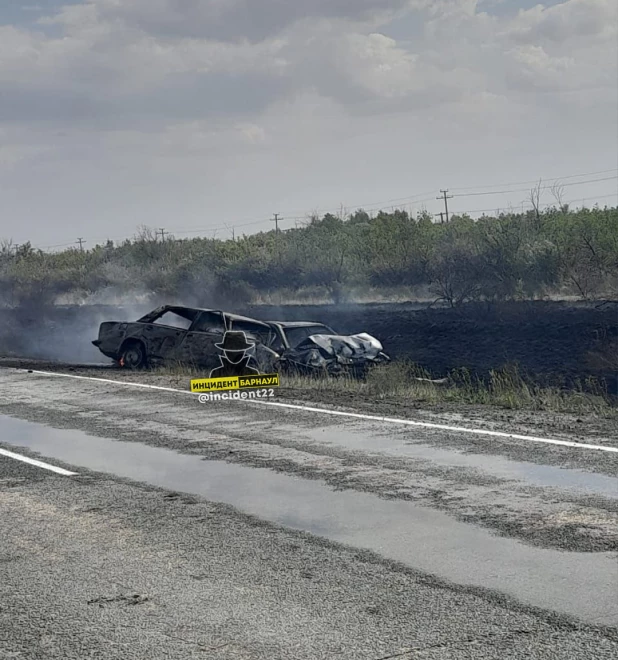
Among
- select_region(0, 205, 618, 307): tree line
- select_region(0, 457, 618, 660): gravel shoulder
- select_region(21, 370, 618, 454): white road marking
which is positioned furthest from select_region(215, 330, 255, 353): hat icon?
select_region(0, 205, 618, 307): tree line

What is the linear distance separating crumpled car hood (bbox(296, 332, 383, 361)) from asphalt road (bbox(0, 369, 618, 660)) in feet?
26.3

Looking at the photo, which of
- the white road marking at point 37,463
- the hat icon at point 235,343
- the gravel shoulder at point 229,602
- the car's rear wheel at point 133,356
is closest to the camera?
the gravel shoulder at point 229,602

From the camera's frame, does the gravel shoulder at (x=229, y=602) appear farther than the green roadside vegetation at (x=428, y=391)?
No

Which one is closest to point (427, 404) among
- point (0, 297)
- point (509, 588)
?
point (509, 588)

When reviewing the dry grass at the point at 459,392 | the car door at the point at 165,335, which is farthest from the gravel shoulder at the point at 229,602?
the car door at the point at 165,335

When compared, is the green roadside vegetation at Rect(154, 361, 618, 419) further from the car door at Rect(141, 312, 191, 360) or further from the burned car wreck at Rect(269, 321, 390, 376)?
the car door at Rect(141, 312, 191, 360)

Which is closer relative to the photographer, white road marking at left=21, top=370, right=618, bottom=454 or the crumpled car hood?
white road marking at left=21, top=370, right=618, bottom=454

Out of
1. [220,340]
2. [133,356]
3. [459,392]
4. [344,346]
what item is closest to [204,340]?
[220,340]

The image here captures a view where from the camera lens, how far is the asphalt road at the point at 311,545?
19.1ft

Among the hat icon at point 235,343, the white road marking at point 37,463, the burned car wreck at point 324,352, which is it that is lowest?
the white road marking at point 37,463

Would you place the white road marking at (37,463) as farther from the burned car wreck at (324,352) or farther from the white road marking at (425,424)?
the burned car wreck at (324,352)

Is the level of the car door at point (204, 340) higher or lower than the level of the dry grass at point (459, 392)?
higher

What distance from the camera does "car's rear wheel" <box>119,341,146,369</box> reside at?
23.6 metres

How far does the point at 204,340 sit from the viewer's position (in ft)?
73.9
